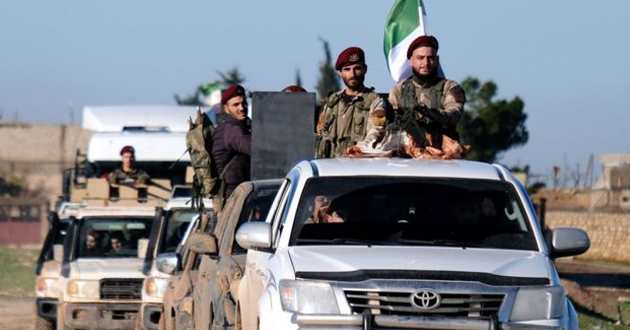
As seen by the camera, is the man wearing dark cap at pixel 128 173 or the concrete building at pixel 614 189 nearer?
the man wearing dark cap at pixel 128 173

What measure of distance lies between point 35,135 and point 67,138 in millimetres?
1582

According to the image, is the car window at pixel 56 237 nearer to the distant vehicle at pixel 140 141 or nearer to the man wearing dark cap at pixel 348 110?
the distant vehicle at pixel 140 141

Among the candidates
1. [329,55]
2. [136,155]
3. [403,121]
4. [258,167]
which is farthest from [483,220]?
[329,55]

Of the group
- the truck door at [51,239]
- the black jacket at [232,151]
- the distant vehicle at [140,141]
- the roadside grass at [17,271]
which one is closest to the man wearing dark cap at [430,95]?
the black jacket at [232,151]

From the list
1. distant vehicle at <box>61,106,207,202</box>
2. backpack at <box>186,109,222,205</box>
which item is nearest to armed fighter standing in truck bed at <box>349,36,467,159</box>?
backpack at <box>186,109,222,205</box>

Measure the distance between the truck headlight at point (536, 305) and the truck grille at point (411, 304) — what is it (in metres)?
0.12

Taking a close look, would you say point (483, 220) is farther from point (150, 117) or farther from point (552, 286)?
point (150, 117)

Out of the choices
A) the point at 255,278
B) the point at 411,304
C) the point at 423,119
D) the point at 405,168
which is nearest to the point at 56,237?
the point at 423,119

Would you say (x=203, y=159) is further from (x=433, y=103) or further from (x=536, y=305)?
(x=536, y=305)

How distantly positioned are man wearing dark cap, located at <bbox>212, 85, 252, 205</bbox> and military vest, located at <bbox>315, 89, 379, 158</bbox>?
5.38 feet

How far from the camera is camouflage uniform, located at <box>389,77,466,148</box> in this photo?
12391 mm

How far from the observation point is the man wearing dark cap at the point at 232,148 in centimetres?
1598

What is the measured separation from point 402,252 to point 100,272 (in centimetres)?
1100

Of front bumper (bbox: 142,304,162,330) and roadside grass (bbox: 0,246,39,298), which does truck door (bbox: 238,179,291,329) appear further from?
roadside grass (bbox: 0,246,39,298)
